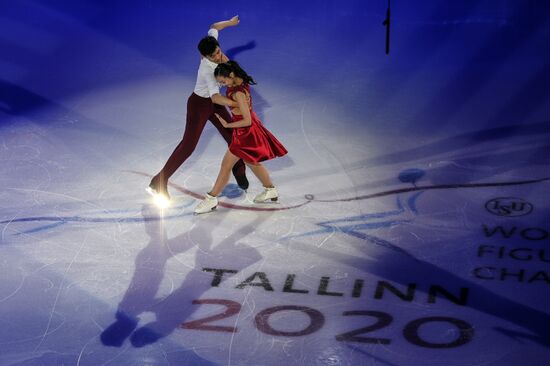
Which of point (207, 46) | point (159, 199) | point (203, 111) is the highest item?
point (207, 46)

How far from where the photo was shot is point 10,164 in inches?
314

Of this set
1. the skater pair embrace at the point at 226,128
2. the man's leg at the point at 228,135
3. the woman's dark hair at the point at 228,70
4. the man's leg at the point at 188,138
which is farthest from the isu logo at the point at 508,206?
the man's leg at the point at 188,138

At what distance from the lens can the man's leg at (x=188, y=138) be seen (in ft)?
23.4

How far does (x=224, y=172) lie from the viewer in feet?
23.0

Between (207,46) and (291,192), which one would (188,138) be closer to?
(207,46)

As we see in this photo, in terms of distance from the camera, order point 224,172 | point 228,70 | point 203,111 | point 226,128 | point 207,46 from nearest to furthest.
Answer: point 228,70, point 207,46, point 224,172, point 203,111, point 226,128

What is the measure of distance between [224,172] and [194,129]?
0.44 meters

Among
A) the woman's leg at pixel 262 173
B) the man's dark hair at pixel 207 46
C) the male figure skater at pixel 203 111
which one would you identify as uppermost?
the man's dark hair at pixel 207 46

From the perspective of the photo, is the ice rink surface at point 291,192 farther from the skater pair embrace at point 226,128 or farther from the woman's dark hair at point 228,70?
the woman's dark hair at point 228,70

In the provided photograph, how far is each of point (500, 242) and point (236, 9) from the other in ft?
17.3

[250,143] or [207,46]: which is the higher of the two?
[207,46]

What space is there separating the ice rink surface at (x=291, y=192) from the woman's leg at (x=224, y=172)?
0.61 feet

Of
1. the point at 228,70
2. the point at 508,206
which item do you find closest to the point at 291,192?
the point at 228,70

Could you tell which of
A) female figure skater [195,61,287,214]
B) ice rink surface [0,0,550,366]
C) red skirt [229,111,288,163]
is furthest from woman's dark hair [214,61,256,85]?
ice rink surface [0,0,550,366]
